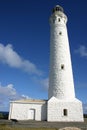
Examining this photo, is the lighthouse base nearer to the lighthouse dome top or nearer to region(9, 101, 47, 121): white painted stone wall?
region(9, 101, 47, 121): white painted stone wall

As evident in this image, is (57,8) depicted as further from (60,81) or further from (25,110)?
(25,110)

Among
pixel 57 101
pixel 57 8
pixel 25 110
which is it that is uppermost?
pixel 57 8

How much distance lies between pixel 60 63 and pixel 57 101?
563 centimetres

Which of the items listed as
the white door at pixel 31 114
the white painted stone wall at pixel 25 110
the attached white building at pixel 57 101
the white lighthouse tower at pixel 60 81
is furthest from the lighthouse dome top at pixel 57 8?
the white door at pixel 31 114

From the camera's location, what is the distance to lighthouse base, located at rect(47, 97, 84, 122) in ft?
72.1

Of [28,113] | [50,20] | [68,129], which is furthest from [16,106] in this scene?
[50,20]

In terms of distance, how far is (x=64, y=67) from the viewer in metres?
24.2

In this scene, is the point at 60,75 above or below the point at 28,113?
above

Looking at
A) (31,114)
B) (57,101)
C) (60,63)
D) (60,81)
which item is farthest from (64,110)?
(60,63)

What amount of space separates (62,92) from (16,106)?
688 cm

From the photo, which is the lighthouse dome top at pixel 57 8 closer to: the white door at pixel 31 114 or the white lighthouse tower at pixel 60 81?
the white lighthouse tower at pixel 60 81

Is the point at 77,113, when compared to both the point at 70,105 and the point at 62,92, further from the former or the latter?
the point at 62,92

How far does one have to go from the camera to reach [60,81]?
2358 centimetres

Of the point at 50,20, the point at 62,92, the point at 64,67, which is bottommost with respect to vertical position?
the point at 62,92
